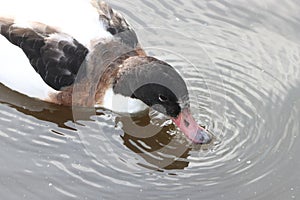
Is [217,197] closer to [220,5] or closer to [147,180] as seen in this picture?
[147,180]

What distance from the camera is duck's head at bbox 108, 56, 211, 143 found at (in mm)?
5434

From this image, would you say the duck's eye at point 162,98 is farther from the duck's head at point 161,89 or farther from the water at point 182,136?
the water at point 182,136

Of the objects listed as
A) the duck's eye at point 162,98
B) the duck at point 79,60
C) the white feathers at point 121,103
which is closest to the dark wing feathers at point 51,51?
the duck at point 79,60

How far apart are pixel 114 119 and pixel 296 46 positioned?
1.97 metres

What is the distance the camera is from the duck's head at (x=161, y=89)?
5.43m

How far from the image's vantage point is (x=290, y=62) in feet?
21.4

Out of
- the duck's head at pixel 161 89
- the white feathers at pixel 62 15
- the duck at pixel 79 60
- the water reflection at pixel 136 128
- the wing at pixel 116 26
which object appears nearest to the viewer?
the duck's head at pixel 161 89

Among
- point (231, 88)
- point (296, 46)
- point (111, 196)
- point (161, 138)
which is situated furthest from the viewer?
point (296, 46)

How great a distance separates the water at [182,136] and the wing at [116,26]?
1.39ft

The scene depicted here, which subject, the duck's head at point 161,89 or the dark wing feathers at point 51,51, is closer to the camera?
the duck's head at point 161,89

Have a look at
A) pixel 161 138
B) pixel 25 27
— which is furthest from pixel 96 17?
pixel 161 138

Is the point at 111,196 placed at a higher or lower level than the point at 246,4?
lower

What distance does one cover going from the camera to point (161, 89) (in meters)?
5.53

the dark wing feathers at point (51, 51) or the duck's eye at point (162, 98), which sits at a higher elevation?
the duck's eye at point (162, 98)
